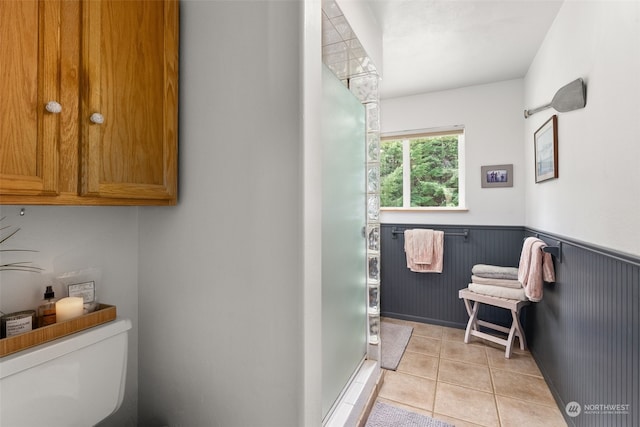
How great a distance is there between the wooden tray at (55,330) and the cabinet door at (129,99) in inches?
16.4

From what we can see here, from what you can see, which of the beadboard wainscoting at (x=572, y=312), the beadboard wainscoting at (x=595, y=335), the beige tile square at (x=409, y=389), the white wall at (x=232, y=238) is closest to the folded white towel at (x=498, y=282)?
the beadboard wainscoting at (x=572, y=312)

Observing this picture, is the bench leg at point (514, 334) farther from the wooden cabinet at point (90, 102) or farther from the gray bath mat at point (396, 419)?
the wooden cabinet at point (90, 102)

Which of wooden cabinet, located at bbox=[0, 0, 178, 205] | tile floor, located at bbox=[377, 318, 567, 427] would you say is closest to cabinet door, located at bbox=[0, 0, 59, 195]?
wooden cabinet, located at bbox=[0, 0, 178, 205]

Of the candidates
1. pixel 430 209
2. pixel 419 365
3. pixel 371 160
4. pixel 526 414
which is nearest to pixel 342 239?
pixel 371 160

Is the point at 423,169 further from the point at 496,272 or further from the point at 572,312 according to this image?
the point at 572,312

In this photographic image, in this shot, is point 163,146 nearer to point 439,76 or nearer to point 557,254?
point 557,254

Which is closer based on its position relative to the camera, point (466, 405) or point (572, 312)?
point (572, 312)

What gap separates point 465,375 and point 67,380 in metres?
2.31

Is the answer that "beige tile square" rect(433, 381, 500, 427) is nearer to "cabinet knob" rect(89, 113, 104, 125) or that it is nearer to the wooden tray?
the wooden tray

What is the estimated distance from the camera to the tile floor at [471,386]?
1741 millimetres

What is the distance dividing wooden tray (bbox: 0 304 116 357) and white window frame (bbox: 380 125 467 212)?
276 cm

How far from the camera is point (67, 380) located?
0.86 metres

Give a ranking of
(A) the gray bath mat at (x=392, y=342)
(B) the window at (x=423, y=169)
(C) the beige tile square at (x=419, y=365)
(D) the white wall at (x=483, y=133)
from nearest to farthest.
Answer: (C) the beige tile square at (x=419, y=365), (A) the gray bath mat at (x=392, y=342), (D) the white wall at (x=483, y=133), (B) the window at (x=423, y=169)

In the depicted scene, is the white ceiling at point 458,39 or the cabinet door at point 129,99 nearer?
the cabinet door at point 129,99
